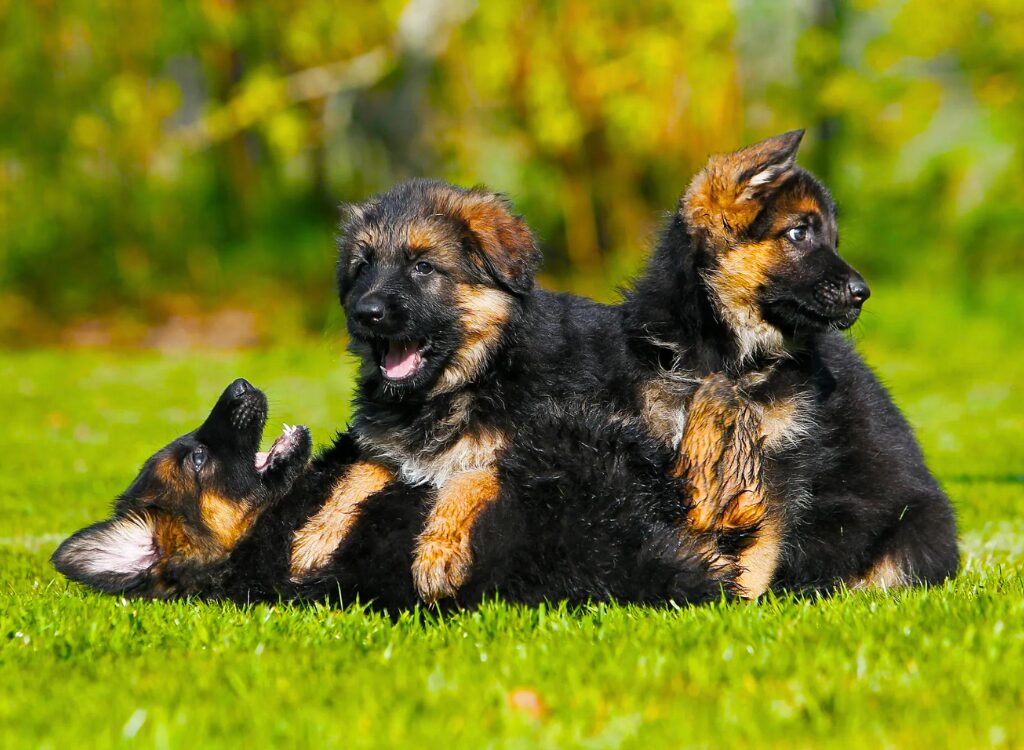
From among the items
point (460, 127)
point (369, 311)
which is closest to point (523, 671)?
point (369, 311)

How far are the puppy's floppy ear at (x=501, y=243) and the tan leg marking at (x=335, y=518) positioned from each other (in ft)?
3.33

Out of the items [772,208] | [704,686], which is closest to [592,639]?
[704,686]

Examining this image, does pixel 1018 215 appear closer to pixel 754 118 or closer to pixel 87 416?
pixel 754 118

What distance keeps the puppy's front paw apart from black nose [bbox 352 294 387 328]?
1.04 meters

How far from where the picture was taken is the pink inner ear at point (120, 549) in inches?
194

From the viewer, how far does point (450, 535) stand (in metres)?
4.59

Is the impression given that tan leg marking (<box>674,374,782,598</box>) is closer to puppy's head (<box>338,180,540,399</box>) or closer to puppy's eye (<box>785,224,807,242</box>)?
puppy's eye (<box>785,224,807,242</box>)

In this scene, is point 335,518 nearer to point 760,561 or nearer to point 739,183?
point 760,561

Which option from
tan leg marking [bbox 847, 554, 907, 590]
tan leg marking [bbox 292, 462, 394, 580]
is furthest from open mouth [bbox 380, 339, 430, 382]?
tan leg marking [bbox 847, 554, 907, 590]

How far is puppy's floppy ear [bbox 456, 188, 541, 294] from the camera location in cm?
530

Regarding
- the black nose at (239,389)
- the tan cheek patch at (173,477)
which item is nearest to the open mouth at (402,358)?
the black nose at (239,389)

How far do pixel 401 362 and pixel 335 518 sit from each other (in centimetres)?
74

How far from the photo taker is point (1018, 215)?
18047 millimetres

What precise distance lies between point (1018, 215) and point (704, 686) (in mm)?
16650
